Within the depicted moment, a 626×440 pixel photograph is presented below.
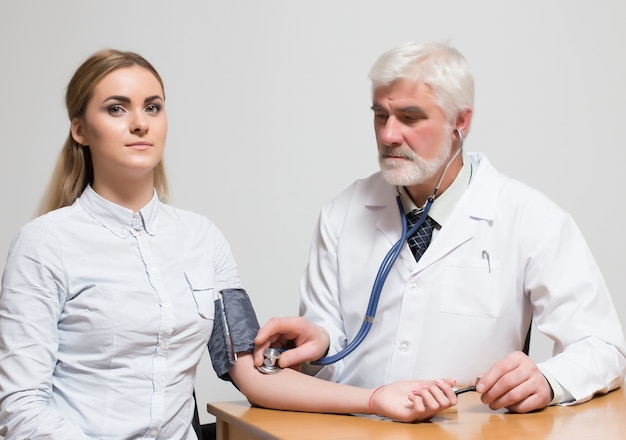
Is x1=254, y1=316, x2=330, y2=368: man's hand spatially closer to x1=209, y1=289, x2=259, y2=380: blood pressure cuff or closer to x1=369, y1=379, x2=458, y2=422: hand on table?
x1=209, y1=289, x2=259, y2=380: blood pressure cuff

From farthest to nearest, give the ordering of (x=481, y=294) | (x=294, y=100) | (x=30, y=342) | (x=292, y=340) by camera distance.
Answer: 1. (x=294, y=100)
2. (x=481, y=294)
3. (x=292, y=340)
4. (x=30, y=342)

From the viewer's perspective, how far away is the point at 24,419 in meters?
1.57

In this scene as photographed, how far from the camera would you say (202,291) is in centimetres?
184

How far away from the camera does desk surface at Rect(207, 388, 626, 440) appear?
156cm

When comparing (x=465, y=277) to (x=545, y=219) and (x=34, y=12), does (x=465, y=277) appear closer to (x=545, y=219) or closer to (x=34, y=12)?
(x=545, y=219)

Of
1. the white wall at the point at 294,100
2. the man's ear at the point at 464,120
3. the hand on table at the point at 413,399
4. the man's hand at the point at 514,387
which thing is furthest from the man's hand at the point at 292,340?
the white wall at the point at 294,100

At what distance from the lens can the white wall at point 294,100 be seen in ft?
9.59

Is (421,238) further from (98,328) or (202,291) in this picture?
(98,328)

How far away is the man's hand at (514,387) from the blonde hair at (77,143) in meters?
0.91

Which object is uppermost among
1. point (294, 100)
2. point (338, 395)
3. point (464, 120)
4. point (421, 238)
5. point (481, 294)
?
point (464, 120)

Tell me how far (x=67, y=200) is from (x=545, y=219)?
111cm

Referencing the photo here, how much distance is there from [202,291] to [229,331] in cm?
12

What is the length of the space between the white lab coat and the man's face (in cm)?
14

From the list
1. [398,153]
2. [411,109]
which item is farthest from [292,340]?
[411,109]
